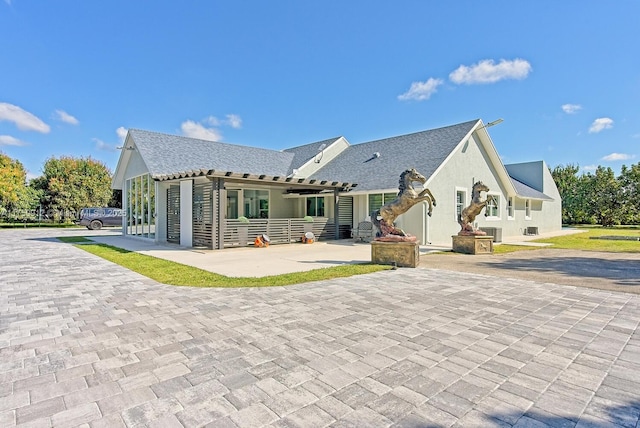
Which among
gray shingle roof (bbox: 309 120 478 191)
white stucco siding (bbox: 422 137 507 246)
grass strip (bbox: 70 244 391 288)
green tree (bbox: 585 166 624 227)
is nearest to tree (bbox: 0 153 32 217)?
gray shingle roof (bbox: 309 120 478 191)

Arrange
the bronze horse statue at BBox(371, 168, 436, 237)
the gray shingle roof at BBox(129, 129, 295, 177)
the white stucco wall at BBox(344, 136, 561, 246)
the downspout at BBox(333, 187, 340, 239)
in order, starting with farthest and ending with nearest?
1. the downspout at BBox(333, 187, 340, 239)
2. the gray shingle roof at BBox(129, 129, 295, 177)
3. the white stucco wall at BBox(344, 136, 561, 246)
4. the bronze horse statue at BBox(371, 168, 436, 237)

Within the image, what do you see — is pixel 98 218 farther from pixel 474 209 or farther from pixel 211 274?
pixel 474 209

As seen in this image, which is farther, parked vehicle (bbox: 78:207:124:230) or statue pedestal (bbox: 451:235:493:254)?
parked vehicle (bbox: 78:207:124:230)

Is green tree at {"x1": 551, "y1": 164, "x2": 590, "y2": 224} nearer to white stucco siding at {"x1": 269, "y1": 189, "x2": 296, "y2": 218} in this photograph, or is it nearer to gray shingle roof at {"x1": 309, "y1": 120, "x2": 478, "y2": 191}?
gray shingle roof at {"x1": 309, "y1": 120, "x2": 478, "y2": 191}

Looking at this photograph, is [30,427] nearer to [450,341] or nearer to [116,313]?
[116,313]

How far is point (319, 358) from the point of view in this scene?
3150mm

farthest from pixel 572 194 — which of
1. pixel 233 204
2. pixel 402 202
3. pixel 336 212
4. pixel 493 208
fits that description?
pixel 233 204

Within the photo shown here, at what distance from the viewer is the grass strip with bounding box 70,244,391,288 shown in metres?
6.63

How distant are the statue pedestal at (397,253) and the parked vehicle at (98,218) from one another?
24908 millimetres

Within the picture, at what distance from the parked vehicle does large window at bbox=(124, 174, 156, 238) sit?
813cm

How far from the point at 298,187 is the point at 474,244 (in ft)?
30.1

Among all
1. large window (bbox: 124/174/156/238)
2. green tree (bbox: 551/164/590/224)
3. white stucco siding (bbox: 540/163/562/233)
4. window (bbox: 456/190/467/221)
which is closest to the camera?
large window (bbox: 124/174/156/238)

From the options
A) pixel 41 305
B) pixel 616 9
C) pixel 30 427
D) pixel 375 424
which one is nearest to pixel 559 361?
pixel 375 424

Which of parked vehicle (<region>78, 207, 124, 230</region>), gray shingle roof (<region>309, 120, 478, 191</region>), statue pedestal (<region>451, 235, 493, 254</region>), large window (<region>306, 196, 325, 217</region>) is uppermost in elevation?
gray shingle roof (<region>309, 120, 478, 191</region>)
